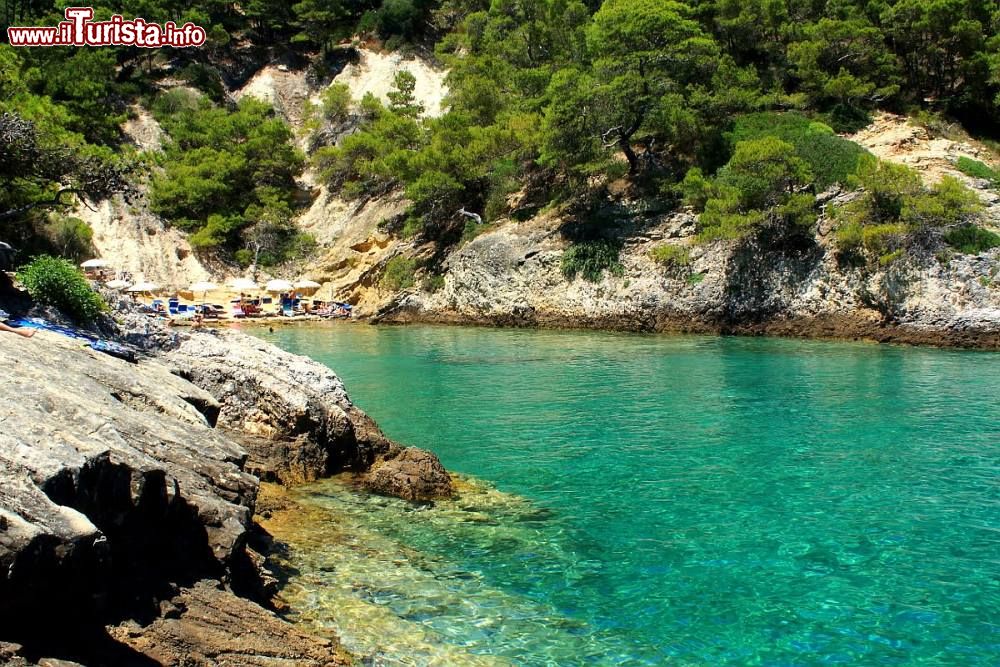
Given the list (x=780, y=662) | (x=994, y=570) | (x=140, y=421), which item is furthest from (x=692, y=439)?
(x=140, y=421)

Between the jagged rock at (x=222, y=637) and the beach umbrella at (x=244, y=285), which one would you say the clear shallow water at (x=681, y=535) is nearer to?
the jagged rock at (x=222, y=637)

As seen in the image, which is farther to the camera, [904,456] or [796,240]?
[796,240]

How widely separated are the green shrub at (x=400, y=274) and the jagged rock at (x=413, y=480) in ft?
104

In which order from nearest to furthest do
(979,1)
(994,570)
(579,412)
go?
(994,570) < (579,412) < (979,1)

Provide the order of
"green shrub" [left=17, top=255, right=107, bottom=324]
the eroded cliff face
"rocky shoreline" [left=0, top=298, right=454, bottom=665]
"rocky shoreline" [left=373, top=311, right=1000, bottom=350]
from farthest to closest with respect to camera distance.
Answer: the eroded cliff face, "rocky shoreline" [left=373, top=311, right=1000, bottom=350], "green shrub" [left=17, top=255, right=107, bottom=324], "rocky shoreline" [left=0, top=298, right=454, bottom=665]

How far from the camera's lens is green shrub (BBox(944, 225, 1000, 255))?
27.3 metres

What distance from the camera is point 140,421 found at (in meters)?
6.72

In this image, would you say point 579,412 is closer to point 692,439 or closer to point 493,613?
point 692,439

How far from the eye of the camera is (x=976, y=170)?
31.2 m

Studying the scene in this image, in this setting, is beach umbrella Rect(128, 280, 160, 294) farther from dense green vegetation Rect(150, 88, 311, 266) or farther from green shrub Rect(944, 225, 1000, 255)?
green shrub Rect(944, 225, 1000, 255)

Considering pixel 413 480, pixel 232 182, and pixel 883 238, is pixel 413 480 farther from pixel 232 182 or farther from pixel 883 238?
pixel 232 182

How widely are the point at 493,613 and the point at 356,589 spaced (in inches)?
50.2
